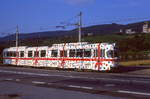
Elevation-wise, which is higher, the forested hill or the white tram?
the forested hill

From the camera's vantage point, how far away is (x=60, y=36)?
8875 centimetres

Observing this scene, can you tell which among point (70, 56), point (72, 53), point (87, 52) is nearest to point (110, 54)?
point (87, 52)

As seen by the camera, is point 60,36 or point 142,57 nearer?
point 142,57

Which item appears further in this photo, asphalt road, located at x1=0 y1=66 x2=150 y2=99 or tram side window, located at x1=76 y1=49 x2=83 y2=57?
tram side window, located at x1=76 y1=49 x2=83 y2=57

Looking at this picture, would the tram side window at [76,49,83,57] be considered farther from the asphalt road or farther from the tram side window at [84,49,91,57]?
the asphalt road

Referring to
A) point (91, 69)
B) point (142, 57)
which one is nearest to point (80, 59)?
point (91, 69)

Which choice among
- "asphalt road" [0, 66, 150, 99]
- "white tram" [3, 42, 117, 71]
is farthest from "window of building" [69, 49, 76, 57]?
"asphalt road" [0, 66, 150, 99]

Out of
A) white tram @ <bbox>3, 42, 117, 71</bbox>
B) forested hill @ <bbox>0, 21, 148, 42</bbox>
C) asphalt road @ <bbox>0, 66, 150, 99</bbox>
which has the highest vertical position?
forested hill @ <bbox>0, 21, 148, 42</bbox>

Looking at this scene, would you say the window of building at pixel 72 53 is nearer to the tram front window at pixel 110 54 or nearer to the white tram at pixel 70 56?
the white tram at pixel 70 56

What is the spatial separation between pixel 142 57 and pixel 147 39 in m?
31.1

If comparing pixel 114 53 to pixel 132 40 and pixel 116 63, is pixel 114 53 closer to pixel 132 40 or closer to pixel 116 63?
pixel 116 63

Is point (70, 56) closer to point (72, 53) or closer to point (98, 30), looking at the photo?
point (72, 53)

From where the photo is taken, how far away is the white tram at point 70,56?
28609 mm

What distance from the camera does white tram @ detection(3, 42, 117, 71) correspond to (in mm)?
28609
